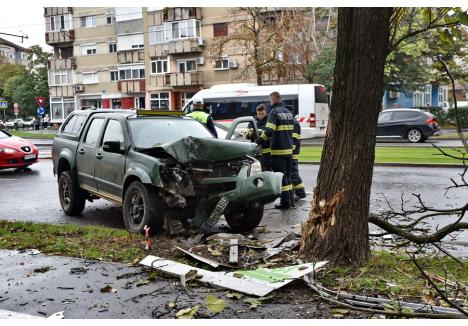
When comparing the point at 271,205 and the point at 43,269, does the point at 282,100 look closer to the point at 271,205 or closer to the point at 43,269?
Answer: the point at 271,205

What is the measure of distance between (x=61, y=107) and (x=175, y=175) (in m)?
54.7

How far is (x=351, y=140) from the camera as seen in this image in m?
4.94

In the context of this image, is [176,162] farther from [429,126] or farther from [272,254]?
[429,126]

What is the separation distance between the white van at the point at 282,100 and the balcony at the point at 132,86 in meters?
21.4

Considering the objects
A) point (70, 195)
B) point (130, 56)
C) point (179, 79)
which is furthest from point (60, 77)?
point (70, 195)

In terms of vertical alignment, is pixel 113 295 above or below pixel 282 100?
below

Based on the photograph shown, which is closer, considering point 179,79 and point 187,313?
point 187,313

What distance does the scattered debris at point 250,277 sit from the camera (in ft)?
14.7

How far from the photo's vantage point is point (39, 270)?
5355 millimetres

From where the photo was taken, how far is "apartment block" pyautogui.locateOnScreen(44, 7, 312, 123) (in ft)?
152

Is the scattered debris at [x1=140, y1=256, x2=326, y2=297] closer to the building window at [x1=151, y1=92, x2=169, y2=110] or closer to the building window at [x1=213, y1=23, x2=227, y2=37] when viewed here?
the building window at [x1=213, y1=23, x2=227, y2=37]

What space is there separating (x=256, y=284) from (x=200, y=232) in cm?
252
